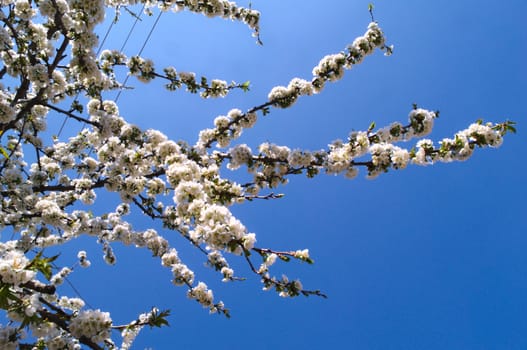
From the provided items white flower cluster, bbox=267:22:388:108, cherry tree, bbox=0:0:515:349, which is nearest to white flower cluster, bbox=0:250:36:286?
cherry tree, bbox=0:0:515:349

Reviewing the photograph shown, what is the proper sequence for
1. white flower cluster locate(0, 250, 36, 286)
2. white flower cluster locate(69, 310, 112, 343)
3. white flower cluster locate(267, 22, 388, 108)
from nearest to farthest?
white flower cluster locate(0, 250, 36, 286) → white flower cluster locate(69, 310, 112, 343) → white flower cluster locate(267, 22, 388, 108)

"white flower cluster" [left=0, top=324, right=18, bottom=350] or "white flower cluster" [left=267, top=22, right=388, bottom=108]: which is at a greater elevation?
"white flower cluster" [left=267, top=22, right=388, bottom=108]

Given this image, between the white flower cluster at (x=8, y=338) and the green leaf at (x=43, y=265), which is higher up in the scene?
the green leaf at (x=43, y=265)

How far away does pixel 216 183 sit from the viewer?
496cm

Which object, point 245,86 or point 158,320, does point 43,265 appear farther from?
point 245,86

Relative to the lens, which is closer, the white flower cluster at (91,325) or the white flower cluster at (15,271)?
the white flower cluster at (15,271)

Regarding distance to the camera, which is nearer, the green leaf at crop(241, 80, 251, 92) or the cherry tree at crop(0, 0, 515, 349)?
the cherry tree at crop(0, 0, 515, 349)

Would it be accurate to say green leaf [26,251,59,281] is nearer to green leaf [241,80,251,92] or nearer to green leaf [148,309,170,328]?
green leaf [148,309,170,328]

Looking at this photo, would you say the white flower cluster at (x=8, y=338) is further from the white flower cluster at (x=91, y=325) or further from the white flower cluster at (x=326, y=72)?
→ the white flower cluster at (x=326, y=72)

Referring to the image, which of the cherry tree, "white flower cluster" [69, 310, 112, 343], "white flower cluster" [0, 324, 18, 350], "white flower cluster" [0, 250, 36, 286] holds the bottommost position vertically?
"white flower cluster" [0, 324, 18, 350]

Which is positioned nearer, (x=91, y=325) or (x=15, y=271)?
(x=15, y=271)

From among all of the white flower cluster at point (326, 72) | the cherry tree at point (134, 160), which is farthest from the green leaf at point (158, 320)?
the white flower cluster at point (326, 72)

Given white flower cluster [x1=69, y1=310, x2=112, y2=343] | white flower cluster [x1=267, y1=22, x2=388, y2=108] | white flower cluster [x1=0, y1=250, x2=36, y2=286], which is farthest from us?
white flower cluster [x1=267, y1=22, x2=388, y2=108]

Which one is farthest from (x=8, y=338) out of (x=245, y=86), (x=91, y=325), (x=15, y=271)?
(x=245, y=86)
